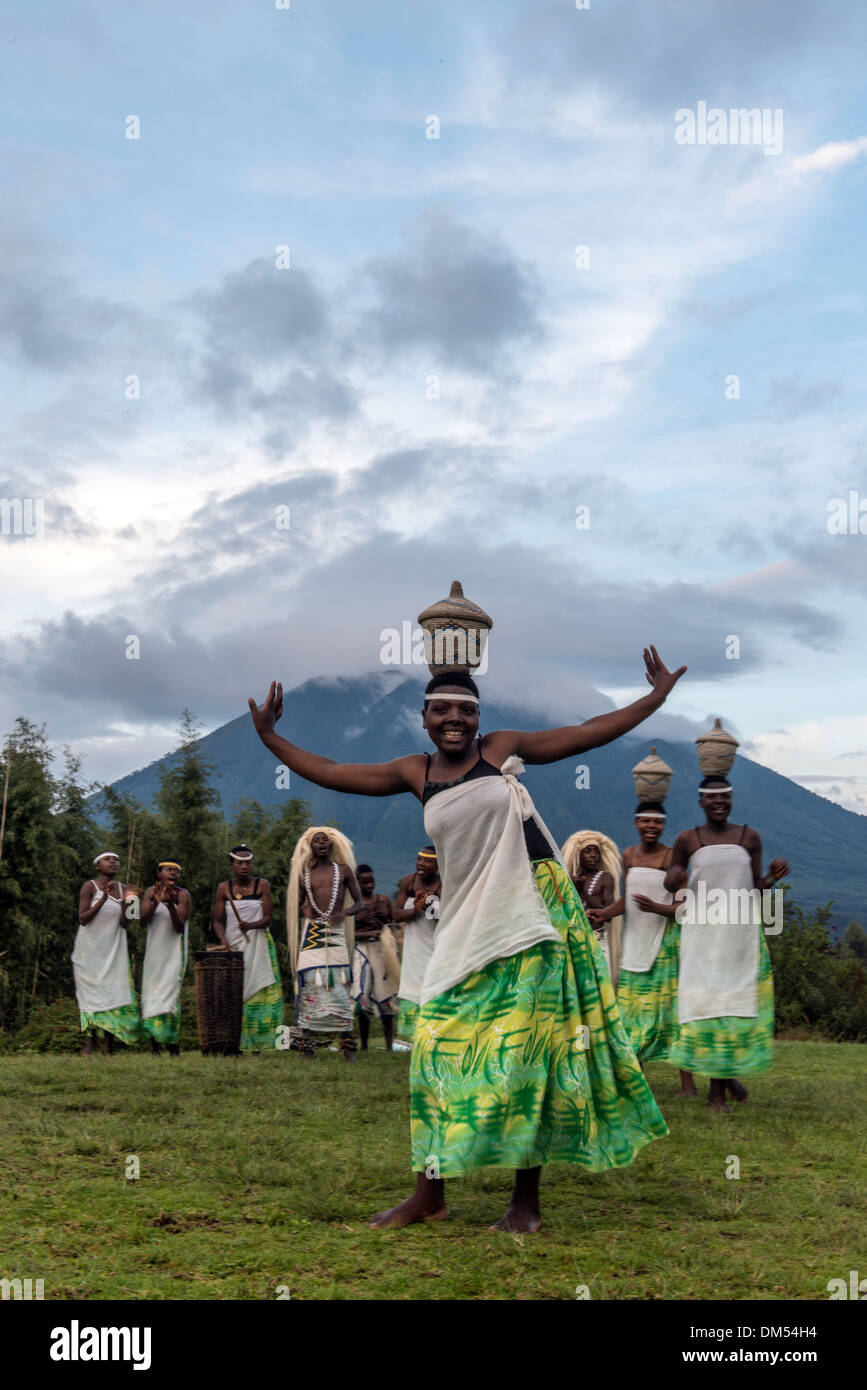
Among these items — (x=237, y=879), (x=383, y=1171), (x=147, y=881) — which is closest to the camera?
(x=383, y=1171)

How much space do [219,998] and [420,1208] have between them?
800 centimetres

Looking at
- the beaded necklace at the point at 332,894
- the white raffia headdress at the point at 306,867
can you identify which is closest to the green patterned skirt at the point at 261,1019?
the white raffia headdress at the point at 306,867

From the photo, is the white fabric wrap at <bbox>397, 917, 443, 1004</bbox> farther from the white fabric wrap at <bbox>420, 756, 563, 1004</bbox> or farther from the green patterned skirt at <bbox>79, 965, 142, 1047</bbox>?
the white fabric wrap at <bbox>420, 756, 563, 1004</bbox>

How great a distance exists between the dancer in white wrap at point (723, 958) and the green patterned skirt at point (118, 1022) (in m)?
7.22

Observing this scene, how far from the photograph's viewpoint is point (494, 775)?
18.3ft

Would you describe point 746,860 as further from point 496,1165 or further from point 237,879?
point 237,879

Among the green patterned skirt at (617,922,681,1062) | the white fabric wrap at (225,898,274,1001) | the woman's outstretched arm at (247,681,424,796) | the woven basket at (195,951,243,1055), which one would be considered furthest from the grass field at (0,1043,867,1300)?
the white fabric wrap at (225,898,274,1001)

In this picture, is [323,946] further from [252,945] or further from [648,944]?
[648,944]

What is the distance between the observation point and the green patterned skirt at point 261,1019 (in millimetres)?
14133

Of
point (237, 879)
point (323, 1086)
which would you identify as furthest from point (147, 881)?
point (323, 1086)

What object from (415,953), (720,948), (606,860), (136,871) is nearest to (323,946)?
(415,953)

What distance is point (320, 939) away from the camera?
1322cm
